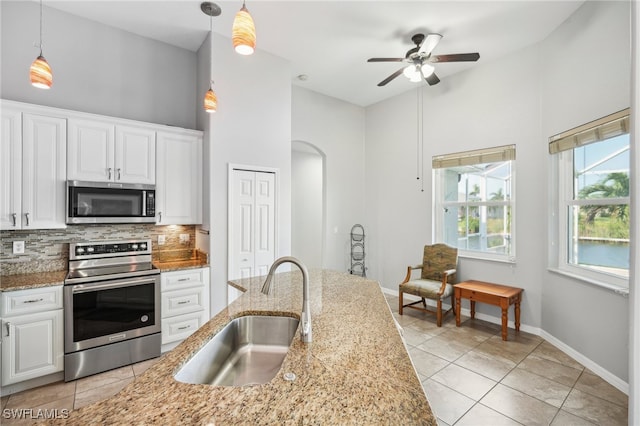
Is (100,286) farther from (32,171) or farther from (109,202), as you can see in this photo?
(32,171)

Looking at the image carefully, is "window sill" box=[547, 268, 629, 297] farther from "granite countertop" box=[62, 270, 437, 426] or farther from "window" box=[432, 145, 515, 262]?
"granite countertop" box=[62, 270, 437, 426]

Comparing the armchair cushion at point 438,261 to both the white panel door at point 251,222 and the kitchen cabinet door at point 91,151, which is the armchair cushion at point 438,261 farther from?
the kitchen cabinet door at point 91,151

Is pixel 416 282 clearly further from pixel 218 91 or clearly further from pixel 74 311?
pixel 74 311

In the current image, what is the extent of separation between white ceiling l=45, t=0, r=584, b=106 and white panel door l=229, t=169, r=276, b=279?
161 cm

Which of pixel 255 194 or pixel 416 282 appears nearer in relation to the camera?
pixel 255 194

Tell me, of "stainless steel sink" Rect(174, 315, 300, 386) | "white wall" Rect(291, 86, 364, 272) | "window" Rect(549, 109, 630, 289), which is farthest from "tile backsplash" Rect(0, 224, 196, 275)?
"window" Rect(549, 109, 630, 289)

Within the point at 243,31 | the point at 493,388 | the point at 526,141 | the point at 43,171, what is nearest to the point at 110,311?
the point at 43,171

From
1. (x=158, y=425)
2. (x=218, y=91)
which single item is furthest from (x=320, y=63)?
(x=158, y=425)

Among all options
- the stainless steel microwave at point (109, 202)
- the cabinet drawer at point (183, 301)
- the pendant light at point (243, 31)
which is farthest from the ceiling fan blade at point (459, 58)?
the cabinet drawer at point (183, 301)

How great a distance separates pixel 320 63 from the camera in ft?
13.3

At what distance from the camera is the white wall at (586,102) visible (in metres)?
2.50

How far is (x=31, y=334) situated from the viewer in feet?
7.89

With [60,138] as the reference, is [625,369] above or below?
below

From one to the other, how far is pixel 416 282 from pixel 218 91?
354 cm
